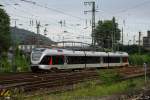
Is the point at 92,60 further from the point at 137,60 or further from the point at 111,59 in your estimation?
the point at 137,60

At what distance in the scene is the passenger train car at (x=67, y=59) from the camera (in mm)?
43231

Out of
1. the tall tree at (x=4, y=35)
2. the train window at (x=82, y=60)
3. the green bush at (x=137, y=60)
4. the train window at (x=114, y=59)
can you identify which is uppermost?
the tall tree at (x=4, y=35)

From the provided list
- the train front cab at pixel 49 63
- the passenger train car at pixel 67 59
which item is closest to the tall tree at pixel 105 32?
the passenger train car at pixel 67 59

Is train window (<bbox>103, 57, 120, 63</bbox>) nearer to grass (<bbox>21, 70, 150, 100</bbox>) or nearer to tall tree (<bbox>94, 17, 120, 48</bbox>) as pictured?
grass (<bbox>21, 70, 150, 100</bbox>)

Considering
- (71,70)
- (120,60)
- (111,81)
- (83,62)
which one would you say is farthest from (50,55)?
(120,60)

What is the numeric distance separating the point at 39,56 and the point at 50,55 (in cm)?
119

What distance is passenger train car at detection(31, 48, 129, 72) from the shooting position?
43.2 meters

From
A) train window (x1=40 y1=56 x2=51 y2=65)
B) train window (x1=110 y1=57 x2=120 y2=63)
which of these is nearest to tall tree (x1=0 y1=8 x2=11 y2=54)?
train window (x1=110 y1=57 x2=120 y2=63)

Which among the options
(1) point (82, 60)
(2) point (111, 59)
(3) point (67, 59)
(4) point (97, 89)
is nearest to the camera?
(4) point (97, 89)

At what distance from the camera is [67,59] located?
46906 mm

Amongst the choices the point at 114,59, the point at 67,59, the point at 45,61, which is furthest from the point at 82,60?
the point at 114,59

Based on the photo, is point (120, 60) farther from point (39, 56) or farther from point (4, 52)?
point (39, 56)

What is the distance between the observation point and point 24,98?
64.7 feet

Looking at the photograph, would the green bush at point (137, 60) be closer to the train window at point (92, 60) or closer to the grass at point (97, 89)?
the train window at point (92, 60)
